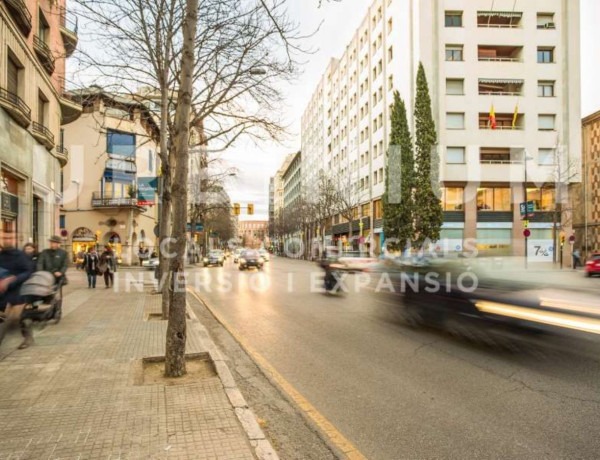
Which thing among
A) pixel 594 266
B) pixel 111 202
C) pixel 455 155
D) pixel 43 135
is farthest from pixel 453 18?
pixel 111 202

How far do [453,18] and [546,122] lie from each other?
1251 cm

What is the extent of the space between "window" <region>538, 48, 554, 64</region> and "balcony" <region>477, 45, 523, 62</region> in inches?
75.2

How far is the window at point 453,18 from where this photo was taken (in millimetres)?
38469

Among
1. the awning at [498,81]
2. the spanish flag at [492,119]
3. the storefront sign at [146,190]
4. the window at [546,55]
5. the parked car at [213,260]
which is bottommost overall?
the parked car at [213,260]

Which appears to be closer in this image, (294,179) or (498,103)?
(498,103)

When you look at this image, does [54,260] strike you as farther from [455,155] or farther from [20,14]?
[455,155]

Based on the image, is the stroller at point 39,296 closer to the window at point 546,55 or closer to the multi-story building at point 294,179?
the window at point 546,55

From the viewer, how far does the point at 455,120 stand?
3803 cm

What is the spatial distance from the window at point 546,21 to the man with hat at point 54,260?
144 feet

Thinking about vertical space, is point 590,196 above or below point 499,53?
below

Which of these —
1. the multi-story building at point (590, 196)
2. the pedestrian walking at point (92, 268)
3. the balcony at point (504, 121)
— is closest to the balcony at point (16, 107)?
the pedestrian walking at point (92, 268)

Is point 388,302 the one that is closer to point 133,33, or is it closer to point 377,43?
point 133,33

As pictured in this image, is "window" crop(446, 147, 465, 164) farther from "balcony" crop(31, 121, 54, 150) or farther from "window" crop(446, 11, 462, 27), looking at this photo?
"balcony" crop(31, 121, 54, 150)

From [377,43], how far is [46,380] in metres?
49.0
